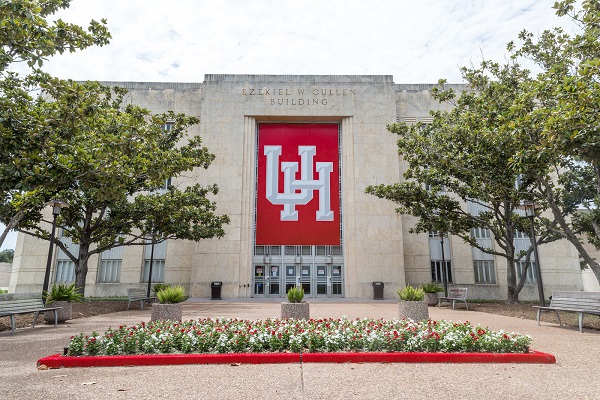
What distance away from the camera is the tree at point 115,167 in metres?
10.2

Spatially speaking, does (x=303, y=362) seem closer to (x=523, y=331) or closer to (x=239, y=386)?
(x=239, y=386)

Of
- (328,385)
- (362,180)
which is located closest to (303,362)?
(328,385)

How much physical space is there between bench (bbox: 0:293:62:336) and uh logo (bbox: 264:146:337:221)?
17.4 m

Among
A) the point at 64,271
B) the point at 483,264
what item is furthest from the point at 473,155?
the point at 64,271

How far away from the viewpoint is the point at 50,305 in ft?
39.9

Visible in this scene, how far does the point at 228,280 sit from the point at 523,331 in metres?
19.3

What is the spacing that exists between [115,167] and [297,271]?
17.6m

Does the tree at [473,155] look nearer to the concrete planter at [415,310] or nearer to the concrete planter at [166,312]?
the concrete planter at [415,310]

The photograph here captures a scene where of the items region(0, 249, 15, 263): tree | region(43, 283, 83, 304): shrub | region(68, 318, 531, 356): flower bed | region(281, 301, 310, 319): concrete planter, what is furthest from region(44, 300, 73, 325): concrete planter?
region(0, 249, 15, 263): tree

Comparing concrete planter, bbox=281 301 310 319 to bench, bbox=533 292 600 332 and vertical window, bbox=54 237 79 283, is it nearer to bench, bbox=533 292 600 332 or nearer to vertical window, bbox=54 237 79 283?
bench, bbox=533 292 600 332

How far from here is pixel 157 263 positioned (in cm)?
2791

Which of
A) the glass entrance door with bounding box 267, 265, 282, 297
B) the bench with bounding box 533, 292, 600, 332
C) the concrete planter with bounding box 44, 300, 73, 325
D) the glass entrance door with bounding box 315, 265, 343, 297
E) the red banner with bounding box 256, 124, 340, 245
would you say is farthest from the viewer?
Answer: the red banner with bounding box 256, 124, 340, 245

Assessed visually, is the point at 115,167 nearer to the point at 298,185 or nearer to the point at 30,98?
the point at 30,98

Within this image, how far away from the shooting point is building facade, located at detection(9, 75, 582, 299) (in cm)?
2645
